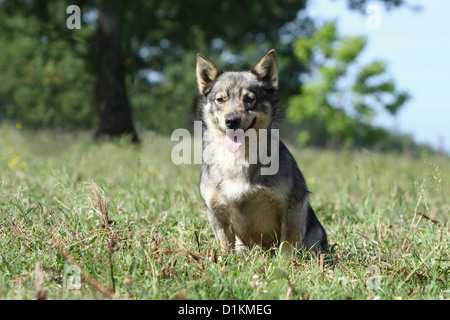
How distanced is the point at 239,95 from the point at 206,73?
540 mm

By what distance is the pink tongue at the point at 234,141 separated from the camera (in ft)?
13.1

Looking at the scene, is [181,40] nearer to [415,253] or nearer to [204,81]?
[204,81]

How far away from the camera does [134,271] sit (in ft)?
9.46

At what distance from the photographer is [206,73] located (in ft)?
14.6

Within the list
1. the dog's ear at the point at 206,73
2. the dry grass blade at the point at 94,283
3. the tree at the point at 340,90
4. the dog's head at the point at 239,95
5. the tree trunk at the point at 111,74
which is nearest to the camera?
the dry grass blade at the point at 94,283

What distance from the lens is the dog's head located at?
13.1 ft

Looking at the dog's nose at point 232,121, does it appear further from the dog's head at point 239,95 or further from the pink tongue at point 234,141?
the pink tongue at point 234,141

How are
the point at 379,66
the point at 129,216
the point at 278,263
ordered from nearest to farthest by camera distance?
the point at 278,263
the point at 129,216
the point at 379,66

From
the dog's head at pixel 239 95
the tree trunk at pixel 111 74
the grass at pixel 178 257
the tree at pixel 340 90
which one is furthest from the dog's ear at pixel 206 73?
the tree at pixel 340 90

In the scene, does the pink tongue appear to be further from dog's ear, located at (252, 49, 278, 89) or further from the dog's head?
dog's ear, located at (252, 49, 278, 89)

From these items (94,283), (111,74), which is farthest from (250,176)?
(111,74)

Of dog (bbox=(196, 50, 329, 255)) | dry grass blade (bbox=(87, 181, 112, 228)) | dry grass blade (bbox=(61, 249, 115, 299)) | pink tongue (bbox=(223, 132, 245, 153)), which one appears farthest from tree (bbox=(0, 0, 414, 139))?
dry grass blade (bbox=(61, 249, 115, 299))
